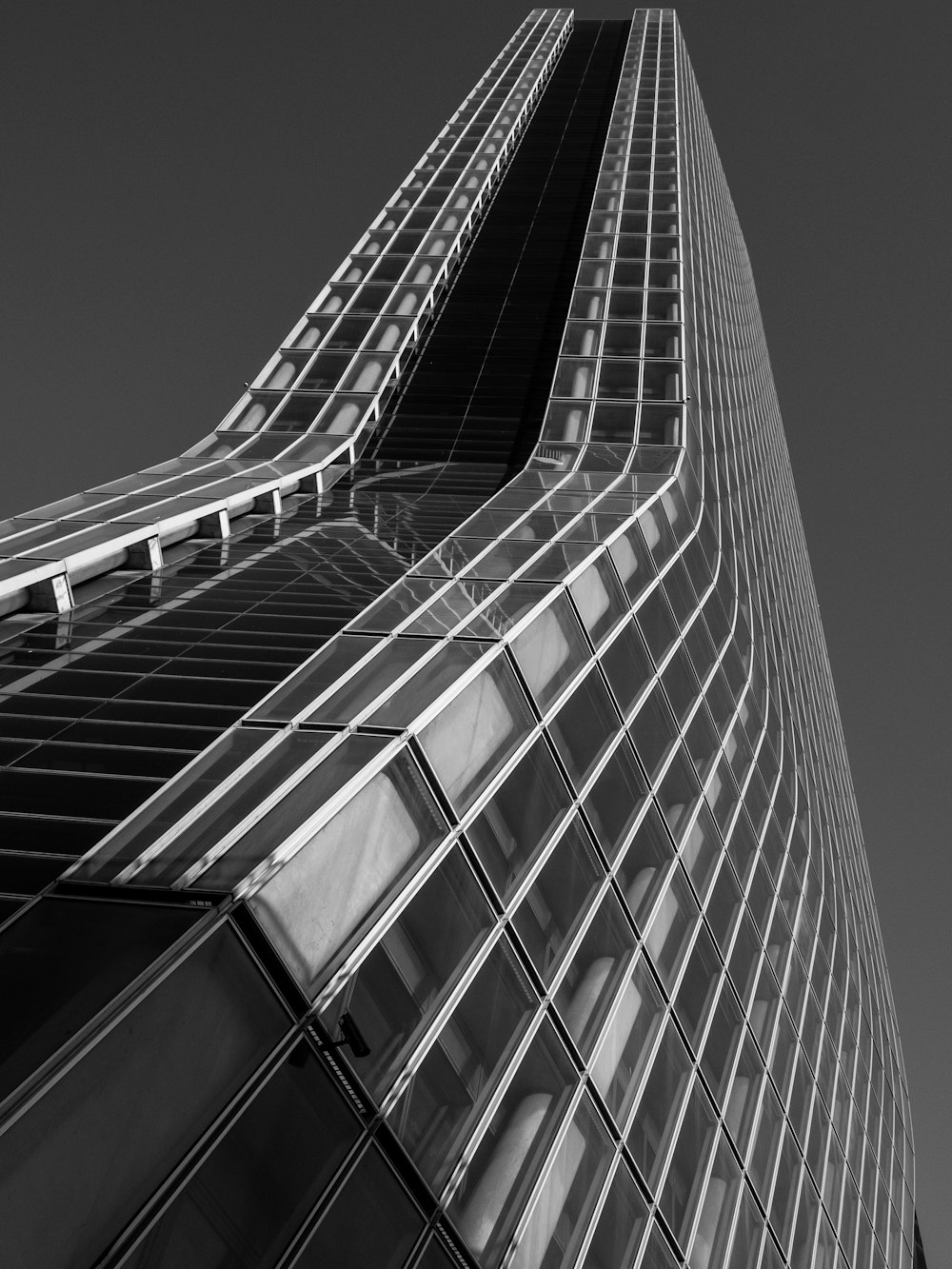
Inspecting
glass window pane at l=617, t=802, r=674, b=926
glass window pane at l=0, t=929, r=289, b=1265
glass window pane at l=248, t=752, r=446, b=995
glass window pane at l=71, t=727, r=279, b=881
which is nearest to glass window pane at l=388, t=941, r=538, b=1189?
glass window pane at l=248, t=752, r=446, b=995

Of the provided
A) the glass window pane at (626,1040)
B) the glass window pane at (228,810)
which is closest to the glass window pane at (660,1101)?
the glass window pane at (626,1040)

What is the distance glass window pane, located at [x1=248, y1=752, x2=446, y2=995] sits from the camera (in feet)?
28.2

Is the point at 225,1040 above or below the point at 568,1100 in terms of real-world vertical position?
Result: above

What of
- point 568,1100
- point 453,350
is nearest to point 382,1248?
point 568,1100

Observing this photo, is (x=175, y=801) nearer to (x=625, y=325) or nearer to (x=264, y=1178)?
(x=264, y=1178)

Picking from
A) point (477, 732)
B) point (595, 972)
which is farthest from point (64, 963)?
point (595, 972)

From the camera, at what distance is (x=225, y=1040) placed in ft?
25.8

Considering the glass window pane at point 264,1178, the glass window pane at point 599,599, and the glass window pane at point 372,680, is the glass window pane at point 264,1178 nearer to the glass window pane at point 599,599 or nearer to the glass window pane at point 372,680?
the glass window pane at point 372,680

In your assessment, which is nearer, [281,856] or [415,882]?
[281,856]

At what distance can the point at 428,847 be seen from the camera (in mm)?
10859

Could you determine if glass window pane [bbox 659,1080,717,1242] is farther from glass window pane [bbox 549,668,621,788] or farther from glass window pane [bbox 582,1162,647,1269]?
glass window pane [bbox 549,668,621,788]

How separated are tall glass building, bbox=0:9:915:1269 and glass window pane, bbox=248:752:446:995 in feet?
0.15

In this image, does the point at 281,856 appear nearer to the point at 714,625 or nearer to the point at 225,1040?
the point at 225,1040

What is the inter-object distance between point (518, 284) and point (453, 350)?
6292 mm
